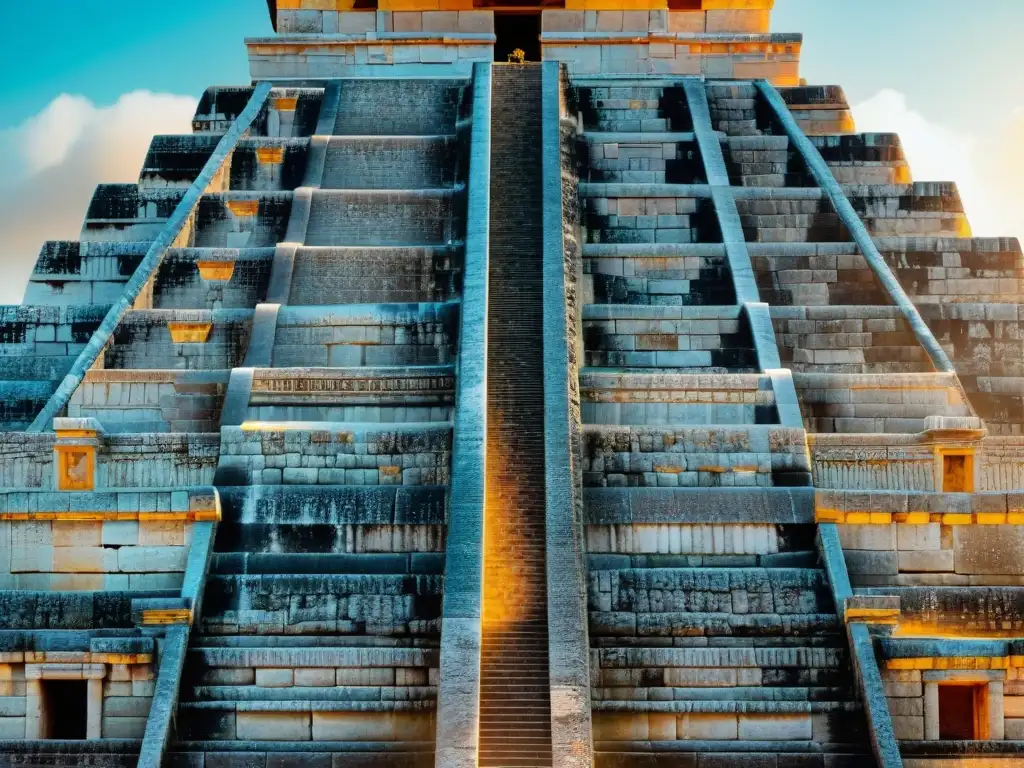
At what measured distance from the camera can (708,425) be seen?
63.1 ft

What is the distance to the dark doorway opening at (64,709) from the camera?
16.7 m

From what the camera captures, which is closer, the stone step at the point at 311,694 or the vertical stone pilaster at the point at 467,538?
the vertical stone pilaster at the point at 467,538

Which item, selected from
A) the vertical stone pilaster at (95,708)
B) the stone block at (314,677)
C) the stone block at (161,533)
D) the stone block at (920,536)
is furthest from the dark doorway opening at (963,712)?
the vertical stone pilaster at (95,708)

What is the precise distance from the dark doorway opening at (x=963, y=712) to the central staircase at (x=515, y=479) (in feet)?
15.0

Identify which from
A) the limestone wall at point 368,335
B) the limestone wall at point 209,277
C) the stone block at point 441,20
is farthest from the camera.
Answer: the stone block at point 441,20

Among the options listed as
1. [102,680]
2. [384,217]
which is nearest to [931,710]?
[102,680]

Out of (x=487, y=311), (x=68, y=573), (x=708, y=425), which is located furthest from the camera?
(x=487, y=311)

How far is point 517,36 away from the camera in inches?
1388

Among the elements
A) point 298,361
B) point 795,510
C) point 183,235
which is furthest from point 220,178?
point 795,510

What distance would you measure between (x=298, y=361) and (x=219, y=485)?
10.00ft

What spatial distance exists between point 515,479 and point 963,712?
18.4 ft

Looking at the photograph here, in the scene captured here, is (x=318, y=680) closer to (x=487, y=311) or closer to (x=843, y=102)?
(x=487, y=311)

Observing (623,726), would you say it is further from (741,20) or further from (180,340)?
(741,20)

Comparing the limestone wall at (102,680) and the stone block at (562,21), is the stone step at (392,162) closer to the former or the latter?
the stone block at (562,21)
